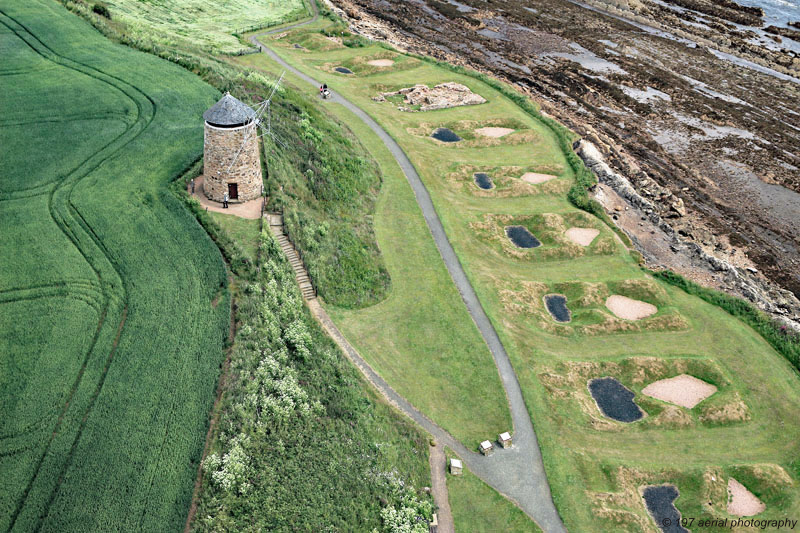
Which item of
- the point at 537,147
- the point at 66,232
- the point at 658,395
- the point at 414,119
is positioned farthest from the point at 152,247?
the point at 537,147

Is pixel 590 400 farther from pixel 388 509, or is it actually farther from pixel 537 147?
pixel 537 147

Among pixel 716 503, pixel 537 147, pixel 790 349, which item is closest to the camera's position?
pixel 716 503

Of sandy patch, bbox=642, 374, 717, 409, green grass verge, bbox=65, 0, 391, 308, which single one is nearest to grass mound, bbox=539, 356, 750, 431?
sandy patch, bbox=642, 374, 717, 409

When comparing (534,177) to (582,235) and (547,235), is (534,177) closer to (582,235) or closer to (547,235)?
(582,235)

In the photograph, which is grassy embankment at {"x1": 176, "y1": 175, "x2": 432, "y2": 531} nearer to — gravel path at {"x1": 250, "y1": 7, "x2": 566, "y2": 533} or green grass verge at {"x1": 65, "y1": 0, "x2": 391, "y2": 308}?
gravel path at {"x1": 250, "y1": 7, "x2": 566, "y2": 533}

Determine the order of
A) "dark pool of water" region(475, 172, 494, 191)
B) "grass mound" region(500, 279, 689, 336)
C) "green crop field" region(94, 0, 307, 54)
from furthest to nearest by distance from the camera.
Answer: "green crop field" region(94, 0, 307, 54) < "dark pool of water" region(475, 172, 494, 191) < "grass mound" region(500, 279, 689, 336)

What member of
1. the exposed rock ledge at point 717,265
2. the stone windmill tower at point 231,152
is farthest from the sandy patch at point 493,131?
the stone windmill tower at point 231,152

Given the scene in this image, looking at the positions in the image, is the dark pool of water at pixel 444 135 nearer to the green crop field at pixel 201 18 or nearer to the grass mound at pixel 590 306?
the grass mound at pixel 590 306
